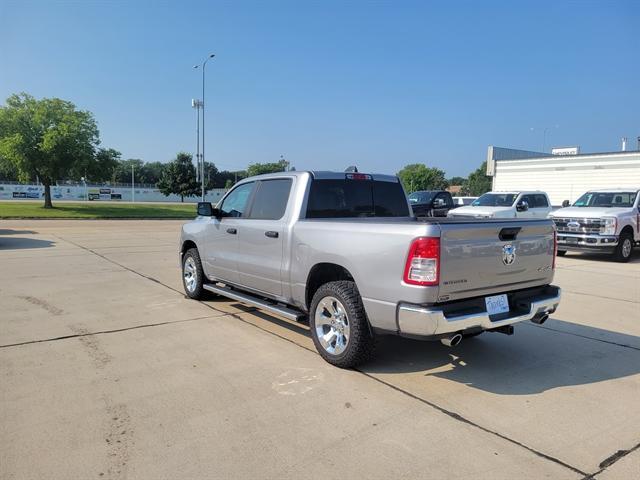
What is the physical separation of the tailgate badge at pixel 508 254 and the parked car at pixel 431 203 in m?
17.9

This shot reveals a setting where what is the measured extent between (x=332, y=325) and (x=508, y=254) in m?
1.75

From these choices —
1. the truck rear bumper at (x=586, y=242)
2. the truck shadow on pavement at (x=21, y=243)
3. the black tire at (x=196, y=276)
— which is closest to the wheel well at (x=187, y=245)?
the black tire at (x=196, y=276)

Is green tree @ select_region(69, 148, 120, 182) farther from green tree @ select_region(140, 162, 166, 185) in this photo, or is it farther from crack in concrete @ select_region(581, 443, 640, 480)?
green tree @ select_region(140, 162, 166, 185)

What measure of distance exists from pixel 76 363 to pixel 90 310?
2237mm

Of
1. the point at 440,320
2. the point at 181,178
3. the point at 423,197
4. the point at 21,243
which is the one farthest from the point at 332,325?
the point at 181,178

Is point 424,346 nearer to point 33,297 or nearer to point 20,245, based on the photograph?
point 33,297

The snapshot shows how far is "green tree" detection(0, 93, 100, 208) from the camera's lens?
32.2 m

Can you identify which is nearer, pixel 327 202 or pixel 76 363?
pixel 76 363

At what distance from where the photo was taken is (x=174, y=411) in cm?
364

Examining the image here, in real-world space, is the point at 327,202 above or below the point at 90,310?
above

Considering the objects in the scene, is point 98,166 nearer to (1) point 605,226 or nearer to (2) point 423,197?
(2) point 423,197

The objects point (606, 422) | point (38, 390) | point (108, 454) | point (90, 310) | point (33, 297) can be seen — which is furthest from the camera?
point (33, 297)

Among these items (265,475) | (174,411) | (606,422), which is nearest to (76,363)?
(174,411)

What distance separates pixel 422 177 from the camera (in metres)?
123
